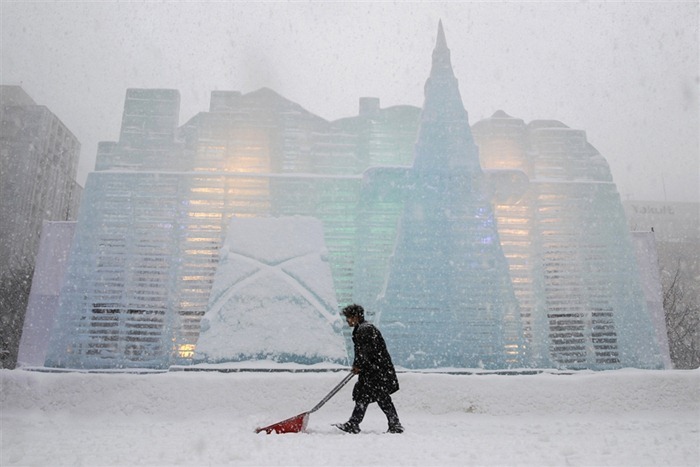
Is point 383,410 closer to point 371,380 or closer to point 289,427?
point 371,380

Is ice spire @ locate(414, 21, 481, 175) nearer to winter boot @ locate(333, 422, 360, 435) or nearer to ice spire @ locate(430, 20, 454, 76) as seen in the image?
ice spire @ locate(430, 20, 454, 76)

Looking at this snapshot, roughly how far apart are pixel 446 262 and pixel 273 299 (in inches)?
138

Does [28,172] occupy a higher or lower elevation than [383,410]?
higher

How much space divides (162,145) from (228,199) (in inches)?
88.1

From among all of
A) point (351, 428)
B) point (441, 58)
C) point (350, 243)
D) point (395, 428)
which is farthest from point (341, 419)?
point (441, 58)

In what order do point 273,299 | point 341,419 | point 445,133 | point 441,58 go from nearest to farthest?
point 341,419 → point 273,299 → point 445,133 → point 441,58

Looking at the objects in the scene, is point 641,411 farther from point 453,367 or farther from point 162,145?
point 162,145

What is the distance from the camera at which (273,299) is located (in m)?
9.64

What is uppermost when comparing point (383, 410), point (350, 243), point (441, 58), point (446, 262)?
point (441, 58)

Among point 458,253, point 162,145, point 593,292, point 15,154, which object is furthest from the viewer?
point 15,154

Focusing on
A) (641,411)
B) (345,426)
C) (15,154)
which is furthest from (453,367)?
(15,154)

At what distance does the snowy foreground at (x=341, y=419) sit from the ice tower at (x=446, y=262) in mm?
2110

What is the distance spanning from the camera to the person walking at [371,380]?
207 inches

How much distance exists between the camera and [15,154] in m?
33.9
